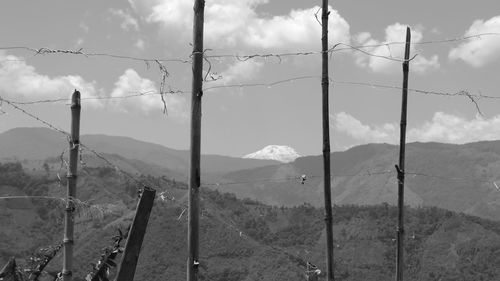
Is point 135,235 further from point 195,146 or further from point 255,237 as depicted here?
point 255,237

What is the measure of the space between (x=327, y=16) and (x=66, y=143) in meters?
4.85

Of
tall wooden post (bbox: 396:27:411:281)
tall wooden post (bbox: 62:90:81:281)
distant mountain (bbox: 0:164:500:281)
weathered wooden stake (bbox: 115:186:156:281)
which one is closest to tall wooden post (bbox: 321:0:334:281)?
tall wooden post (bbox: 396:27:411:281)

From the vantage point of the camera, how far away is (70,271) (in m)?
6.51

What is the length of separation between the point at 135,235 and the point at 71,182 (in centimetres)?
160

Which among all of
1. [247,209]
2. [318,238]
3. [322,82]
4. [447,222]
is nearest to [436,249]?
[447,222]

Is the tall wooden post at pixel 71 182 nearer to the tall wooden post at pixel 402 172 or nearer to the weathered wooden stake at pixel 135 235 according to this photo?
the weathered wooden stake at pixel 135 235

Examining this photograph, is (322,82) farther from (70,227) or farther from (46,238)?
(46,238)

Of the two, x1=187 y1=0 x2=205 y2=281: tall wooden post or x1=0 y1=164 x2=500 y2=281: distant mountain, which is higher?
x1=187 y1=0 x2=205 y2=281: tall wooden post

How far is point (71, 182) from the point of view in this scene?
6633 mm

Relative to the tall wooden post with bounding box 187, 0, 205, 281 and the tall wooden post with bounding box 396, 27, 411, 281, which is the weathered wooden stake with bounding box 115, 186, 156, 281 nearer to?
the tall wooden post with bounding box 187, 0, 205, 281

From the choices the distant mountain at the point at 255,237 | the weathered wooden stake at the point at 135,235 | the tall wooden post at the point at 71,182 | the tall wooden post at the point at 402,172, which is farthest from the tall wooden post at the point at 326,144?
the distant mountain at the point at 255,237

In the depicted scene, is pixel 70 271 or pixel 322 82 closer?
pixel 70 271

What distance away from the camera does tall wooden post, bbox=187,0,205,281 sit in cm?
668

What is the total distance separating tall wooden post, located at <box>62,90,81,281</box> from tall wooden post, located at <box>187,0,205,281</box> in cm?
126
